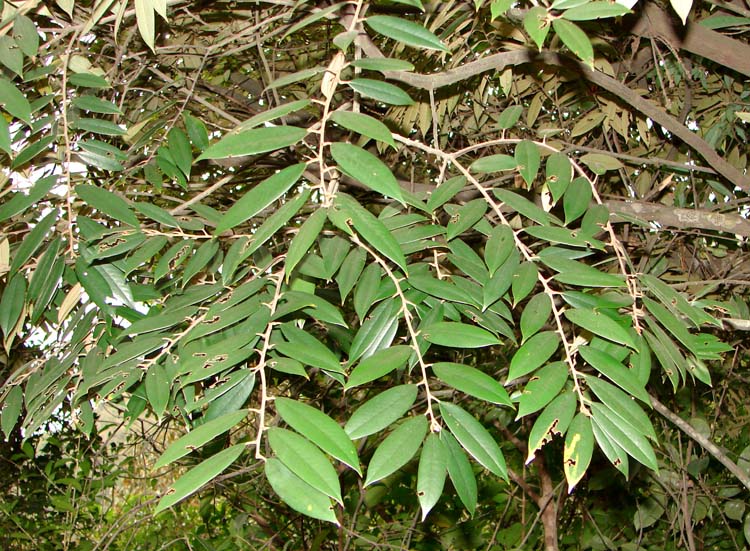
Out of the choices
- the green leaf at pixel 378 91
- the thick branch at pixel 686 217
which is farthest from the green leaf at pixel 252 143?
the thick branch at pixel 686 217

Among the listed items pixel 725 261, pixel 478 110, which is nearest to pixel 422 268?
pixel 478 110

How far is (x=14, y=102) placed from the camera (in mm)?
919

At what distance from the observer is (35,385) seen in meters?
1.06

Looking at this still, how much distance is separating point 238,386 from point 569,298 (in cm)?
42

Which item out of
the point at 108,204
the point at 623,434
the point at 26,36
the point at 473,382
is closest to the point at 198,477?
the point at 473,382

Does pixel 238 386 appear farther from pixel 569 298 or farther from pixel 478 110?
pixel 478 110

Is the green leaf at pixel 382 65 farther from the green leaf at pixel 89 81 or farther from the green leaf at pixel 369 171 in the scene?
the green leaf at pixel 89 81

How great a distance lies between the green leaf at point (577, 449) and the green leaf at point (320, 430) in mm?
225

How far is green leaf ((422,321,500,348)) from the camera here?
0.76 meters

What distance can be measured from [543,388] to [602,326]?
12cm

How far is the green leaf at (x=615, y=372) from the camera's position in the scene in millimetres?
733

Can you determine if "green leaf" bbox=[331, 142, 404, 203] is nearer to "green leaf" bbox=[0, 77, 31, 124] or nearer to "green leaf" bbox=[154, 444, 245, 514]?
"green leaf" bbox=[154, 444, 245, 514]

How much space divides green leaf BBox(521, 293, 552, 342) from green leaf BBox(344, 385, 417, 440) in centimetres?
17

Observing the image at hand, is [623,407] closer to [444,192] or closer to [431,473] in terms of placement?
[431,473]
